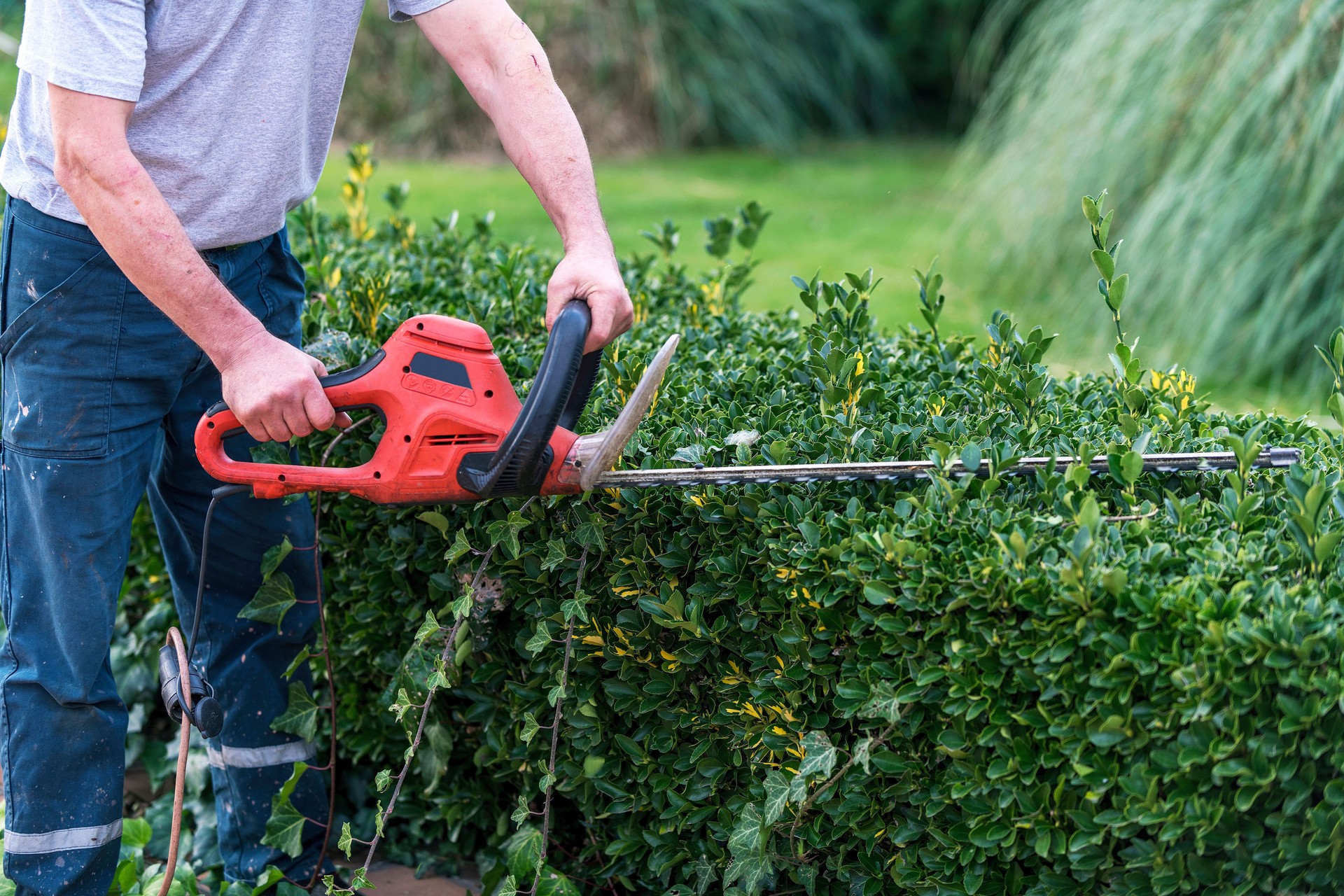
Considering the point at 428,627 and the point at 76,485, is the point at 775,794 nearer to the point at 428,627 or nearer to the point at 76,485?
the point at 428,627

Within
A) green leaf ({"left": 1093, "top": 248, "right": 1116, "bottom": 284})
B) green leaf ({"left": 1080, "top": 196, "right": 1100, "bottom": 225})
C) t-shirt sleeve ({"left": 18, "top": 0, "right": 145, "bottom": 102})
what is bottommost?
green leaf ({"left": 1093, "top": 248, "right": 1116, "bottom": 284})

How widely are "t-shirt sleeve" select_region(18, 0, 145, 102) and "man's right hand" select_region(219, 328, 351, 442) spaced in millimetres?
470

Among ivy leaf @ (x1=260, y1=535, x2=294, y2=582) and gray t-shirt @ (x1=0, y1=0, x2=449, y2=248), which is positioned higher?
gray t-shirt @ (x1=0, y1=0, x2=449, y2=248)

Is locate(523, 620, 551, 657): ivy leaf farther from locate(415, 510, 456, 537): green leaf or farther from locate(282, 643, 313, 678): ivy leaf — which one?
locate(282, 643, 313, 678): ivy leaf

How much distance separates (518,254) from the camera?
3.58 metres

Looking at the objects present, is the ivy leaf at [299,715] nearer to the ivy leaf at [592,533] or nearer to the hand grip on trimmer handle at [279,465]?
the hand grip on trimmer handle at [279,465]

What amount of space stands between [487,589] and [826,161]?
30.7 ft

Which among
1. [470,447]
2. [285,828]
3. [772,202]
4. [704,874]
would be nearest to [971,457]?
[470,447]

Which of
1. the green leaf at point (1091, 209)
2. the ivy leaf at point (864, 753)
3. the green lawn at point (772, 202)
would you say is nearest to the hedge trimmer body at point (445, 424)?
the ivy leaf at point (864, 753)

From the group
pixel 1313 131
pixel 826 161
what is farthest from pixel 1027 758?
pixel 826 161

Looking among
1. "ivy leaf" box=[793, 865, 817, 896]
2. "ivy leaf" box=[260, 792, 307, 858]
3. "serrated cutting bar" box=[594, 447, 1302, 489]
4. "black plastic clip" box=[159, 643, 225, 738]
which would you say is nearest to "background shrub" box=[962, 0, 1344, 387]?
"serrated cutting bar" box=[594, 447, 1302, 489]

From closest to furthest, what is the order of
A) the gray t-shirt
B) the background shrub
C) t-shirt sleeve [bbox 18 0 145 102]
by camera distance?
1. t-shirt sleeve [bbox 18 0 145 102]
2. the gray t-shirt
3. the background shrub

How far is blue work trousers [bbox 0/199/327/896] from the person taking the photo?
7.42ft

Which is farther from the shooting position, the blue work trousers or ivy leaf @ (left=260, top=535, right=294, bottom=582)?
ivy leaf @ (left=260, top=535, right=294, bottom=582)
